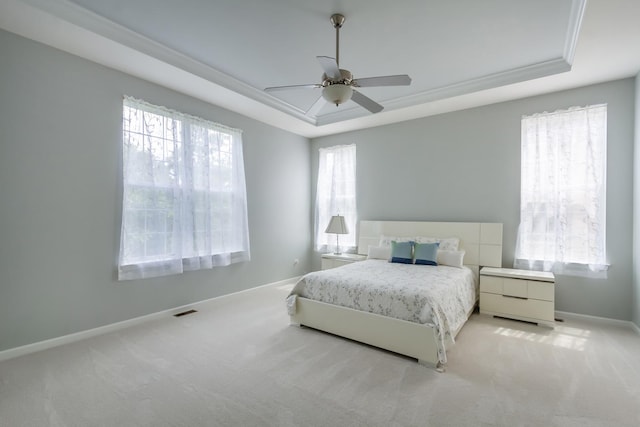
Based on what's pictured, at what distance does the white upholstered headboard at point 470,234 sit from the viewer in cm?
396

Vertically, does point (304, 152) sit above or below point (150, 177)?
above

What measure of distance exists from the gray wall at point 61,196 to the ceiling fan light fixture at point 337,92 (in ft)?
7.49

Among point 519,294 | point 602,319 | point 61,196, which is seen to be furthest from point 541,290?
point 61,196

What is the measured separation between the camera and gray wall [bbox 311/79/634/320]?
11.0 ft

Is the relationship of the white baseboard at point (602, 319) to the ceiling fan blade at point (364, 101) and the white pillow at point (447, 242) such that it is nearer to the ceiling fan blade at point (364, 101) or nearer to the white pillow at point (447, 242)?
the white pillow at point (447, 242)

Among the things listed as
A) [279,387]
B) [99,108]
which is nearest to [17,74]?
[99,108]

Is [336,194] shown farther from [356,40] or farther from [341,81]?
[341,81]

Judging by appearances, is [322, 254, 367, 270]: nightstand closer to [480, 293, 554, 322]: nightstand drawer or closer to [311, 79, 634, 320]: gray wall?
[311, 79, 634, 320]: gray wall

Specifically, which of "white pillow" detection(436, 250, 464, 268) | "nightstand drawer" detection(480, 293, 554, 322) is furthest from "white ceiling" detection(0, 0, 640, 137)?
"nightstand drawer" detection(480, 293, 554, 322)

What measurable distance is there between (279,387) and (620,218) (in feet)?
13.3

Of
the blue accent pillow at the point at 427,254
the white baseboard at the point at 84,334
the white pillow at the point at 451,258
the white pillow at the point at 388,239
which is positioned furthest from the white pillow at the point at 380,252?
the white baseboard at the point at 84,334

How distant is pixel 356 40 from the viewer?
280 cm

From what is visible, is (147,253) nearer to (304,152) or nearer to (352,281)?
(352,281)

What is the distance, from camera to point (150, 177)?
343 cm
